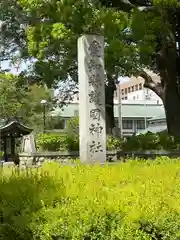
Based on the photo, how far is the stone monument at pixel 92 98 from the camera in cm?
1288

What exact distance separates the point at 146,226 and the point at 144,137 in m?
15.8

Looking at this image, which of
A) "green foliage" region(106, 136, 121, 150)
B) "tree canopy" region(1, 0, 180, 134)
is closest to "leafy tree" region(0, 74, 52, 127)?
"tree canopy" region(1, 0, 180, 134)

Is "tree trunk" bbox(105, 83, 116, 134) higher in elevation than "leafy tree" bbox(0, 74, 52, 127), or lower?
lower

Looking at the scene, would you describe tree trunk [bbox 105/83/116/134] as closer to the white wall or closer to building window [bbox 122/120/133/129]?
building window [bbox 122/120/133/129]

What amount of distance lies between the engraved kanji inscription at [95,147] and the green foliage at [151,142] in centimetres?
650

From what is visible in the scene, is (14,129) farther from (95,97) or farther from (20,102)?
(95,97)

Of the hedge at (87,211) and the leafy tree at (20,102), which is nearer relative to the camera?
the hedge at (87,211)

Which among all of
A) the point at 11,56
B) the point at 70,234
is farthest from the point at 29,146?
the point at 70,234

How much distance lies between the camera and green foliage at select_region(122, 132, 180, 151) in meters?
19.1

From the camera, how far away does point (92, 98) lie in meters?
13.2

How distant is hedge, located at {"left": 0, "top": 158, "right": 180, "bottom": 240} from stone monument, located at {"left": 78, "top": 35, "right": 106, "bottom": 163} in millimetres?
7028

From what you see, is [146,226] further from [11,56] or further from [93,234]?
[11,56]

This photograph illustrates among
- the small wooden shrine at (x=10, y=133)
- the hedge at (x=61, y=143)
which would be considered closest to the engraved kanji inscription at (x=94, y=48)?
the hedge at (x=61, y=143)

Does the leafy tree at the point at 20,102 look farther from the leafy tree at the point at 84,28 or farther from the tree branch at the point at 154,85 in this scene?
the leafy tree at the point at 84,28
